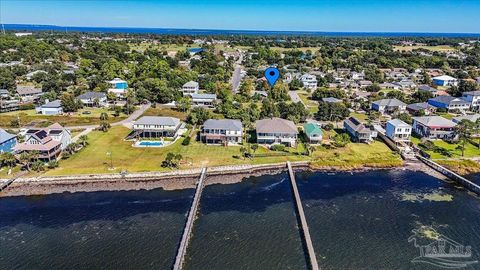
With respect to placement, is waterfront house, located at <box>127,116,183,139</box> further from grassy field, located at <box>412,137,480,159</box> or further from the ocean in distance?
grassy field, located at <box>412,137,480,159</box>

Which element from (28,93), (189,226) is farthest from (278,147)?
(28,93)

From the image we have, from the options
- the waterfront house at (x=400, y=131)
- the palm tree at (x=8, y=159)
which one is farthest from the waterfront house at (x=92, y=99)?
the waterfront house at (x=400, y=131)

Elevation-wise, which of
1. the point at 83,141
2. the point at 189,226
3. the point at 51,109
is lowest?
the point at 189,226

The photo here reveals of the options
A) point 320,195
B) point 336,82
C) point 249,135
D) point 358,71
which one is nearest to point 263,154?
point 249,135

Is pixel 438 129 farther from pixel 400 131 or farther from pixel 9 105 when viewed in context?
pixel 9 105

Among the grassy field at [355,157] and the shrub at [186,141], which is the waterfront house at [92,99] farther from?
the grassy field at [355,157]

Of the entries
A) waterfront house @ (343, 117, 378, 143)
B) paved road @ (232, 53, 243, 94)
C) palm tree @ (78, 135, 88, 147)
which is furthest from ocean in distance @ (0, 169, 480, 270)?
paved road @ (232, 53, 243, 94)
